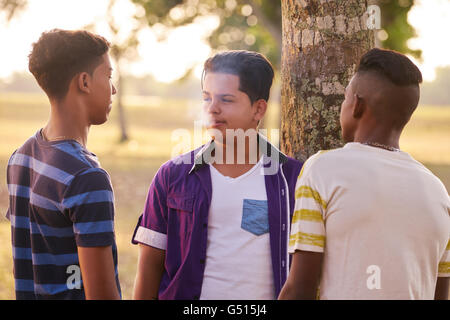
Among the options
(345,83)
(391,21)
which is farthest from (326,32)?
(391,21)

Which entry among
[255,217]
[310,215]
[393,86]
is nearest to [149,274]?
[255,217]

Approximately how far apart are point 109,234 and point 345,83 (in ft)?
5.21

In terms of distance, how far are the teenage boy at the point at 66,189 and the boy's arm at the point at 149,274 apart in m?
0.30

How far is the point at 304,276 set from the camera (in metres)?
2.18

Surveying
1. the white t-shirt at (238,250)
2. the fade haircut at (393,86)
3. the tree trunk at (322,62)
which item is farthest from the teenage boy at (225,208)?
the fade haircut at (393,86)

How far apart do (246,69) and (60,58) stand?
930 millimetres

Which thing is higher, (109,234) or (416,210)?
(416,210)

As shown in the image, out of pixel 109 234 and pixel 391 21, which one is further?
pixel 391 21

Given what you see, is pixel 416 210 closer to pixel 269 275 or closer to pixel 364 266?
pixel 364 266

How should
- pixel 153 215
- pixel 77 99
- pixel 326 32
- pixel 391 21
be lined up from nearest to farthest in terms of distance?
pixel 77 99, pixel 153 215, pixel 326 32, pixel 391 21

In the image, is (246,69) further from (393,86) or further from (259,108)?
(393,86)

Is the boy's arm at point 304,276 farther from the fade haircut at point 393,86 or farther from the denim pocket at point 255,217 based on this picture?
the fade haircut at point 393,86

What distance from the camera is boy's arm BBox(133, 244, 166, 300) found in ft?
8.79

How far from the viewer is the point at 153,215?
2.69 metres
